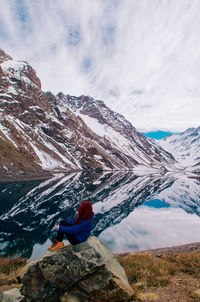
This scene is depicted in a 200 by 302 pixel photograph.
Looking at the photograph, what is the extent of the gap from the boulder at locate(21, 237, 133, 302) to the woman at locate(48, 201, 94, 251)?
37 centimetres

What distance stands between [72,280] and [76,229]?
1435 mm

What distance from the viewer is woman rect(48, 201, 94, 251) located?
21.3 feet

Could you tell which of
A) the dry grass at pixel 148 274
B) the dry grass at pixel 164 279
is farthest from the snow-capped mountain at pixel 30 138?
the dry grass at pixel 164 279

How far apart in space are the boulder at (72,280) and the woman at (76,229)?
37 cm

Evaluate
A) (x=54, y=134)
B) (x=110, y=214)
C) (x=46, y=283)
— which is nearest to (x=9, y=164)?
(x=110, y=214)

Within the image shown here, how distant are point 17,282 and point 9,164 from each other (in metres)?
84.1

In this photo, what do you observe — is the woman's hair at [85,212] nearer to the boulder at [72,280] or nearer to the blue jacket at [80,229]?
the blue jacket at [80,229]

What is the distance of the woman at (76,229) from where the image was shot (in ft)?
21.3

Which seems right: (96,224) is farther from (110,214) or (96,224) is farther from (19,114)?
(19,114)

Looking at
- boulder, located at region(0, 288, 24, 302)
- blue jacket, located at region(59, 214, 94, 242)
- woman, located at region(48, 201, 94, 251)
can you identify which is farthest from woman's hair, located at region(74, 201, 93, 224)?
boulder, located at region(0, 288, 24, 302)

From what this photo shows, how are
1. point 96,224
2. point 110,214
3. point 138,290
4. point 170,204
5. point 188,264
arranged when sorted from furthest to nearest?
point 170,204, point 110,214, point 96,224, point 188,264, point 138,290

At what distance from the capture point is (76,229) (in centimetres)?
648

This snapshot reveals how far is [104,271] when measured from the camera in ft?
20.3

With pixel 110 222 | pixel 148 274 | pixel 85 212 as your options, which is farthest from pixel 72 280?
pixel 110 222
